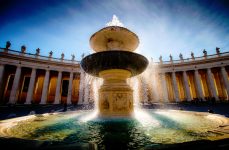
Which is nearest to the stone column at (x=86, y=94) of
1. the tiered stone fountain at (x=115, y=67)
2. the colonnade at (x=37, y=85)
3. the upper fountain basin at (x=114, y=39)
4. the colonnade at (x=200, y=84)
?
the colonnade at (x=37, y=85)

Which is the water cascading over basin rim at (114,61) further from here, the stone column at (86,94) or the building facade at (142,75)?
the stone column at (86,94)

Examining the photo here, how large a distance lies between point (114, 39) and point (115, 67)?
2495 mm

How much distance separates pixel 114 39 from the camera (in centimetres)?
952

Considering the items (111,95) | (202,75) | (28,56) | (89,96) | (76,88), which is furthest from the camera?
(76,88)

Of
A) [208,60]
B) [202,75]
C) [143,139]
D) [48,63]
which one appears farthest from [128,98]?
[202,75]

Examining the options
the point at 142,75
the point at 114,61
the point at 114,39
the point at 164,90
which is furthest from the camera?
the point at 164,90

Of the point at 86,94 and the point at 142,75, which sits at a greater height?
the point at 142,75

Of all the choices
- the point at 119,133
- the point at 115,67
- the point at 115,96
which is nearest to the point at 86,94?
the point at 115,96

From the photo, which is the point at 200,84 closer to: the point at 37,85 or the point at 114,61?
the point at 114,61

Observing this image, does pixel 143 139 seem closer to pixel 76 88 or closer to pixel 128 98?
pixel 128 98

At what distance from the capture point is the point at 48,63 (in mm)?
33906

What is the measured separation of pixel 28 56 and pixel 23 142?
36.1m

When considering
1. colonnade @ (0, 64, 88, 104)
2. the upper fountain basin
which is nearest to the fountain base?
the upper fountain basin

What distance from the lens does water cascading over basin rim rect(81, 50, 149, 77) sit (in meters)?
7.34
